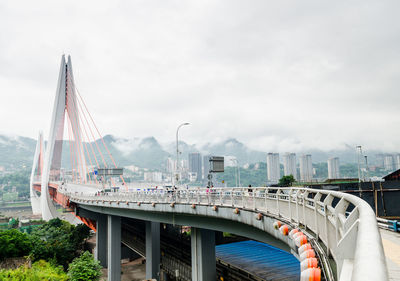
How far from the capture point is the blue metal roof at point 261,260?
78.4 ft

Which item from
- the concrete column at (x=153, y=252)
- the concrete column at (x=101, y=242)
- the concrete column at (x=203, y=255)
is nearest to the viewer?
the concrete column at (x=203, y=255)

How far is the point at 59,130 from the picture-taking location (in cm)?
7638

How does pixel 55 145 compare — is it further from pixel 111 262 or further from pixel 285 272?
pixel 285 272

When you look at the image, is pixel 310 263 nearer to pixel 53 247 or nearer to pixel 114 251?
pixel 114 251

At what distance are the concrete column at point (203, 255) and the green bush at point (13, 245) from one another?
28.2 m

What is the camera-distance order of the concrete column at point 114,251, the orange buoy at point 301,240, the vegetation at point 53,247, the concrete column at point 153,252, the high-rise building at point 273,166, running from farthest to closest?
1. the high-rise building at point 273,166
2. the vegetation at point 53,247
3. the concrete column at point 114,251
4. the concrete column at point 153,252
5. the orange buoy at point 301,240

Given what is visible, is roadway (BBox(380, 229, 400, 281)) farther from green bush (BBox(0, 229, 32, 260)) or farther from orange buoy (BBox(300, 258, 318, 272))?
green bush (BBox(0, 229, 32, 260))

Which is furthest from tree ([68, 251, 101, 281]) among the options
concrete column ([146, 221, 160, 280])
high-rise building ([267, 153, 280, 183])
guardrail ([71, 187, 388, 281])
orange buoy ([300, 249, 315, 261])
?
high-rise building ([267, 153, 280, 183])

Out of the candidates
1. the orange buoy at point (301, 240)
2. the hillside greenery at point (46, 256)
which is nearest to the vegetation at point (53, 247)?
the hillside greenery at point (46, 256)

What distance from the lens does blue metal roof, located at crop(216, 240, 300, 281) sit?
2390 centimetres

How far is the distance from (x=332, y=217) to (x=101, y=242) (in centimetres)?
4935

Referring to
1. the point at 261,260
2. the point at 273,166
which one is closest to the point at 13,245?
the point at 261,260

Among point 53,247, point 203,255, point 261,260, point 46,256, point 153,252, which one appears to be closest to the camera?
point 203,255

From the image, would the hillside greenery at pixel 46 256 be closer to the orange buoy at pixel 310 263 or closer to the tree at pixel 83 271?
the tree at pixel 83 271
